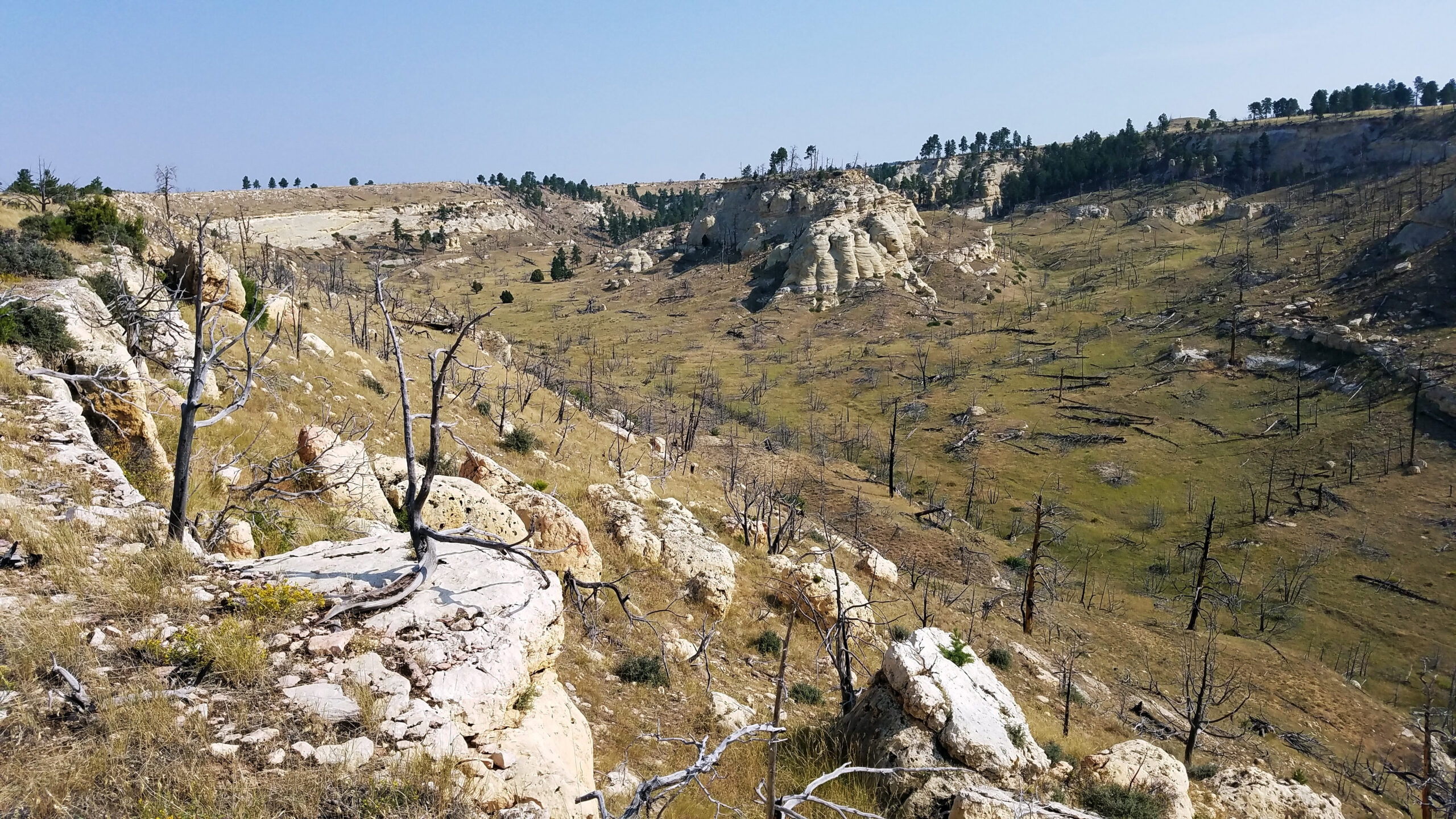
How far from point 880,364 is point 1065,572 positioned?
129 ft

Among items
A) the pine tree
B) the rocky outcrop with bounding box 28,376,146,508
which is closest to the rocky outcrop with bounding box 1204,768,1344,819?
the rocky outcrop with bounding box 28,376,146,508

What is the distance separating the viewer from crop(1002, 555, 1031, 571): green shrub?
123ft

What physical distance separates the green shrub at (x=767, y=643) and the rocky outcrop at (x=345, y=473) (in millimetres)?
A: 8738

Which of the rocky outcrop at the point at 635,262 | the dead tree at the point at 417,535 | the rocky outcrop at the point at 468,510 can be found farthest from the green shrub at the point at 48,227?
the rocky outcrop at the point at 635,262

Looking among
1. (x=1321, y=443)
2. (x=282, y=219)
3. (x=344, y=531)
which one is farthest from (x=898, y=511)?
(x=282, y=219)

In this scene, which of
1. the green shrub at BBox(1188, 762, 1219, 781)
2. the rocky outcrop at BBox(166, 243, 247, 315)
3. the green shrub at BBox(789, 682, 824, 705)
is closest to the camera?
the green shrub at BBox(789, 682, 824, 705)

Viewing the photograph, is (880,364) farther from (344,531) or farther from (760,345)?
(344,531)

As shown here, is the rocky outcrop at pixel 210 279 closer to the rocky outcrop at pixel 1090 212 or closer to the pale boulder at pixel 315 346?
the pale boulder at pixel 315 346

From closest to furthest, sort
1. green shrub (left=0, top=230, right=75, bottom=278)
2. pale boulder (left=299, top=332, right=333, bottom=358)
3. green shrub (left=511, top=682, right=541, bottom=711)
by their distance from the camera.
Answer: green shrub (left=511, top=682, right=541, bottom=711) < green shrub (left=0, top=230, right=75, bottom=278) < pale boulder (left=299, top=332, right=333, bottom=358)

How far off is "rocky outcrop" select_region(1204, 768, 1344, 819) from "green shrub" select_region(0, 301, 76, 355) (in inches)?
838

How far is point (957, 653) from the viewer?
36.0ft

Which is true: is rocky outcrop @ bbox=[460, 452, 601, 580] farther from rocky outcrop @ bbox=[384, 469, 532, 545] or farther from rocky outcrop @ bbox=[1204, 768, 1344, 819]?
rocky outcrop @ bbox=[1204, 768, 1344, 819]

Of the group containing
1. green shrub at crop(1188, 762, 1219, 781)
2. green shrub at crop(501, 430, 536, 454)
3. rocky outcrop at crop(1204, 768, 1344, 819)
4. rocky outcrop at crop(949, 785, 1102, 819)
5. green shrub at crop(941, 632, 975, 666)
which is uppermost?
green shrub at crop(501, 430, 536, 454)

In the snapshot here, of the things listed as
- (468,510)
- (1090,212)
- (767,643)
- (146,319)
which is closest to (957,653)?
(767,643)
